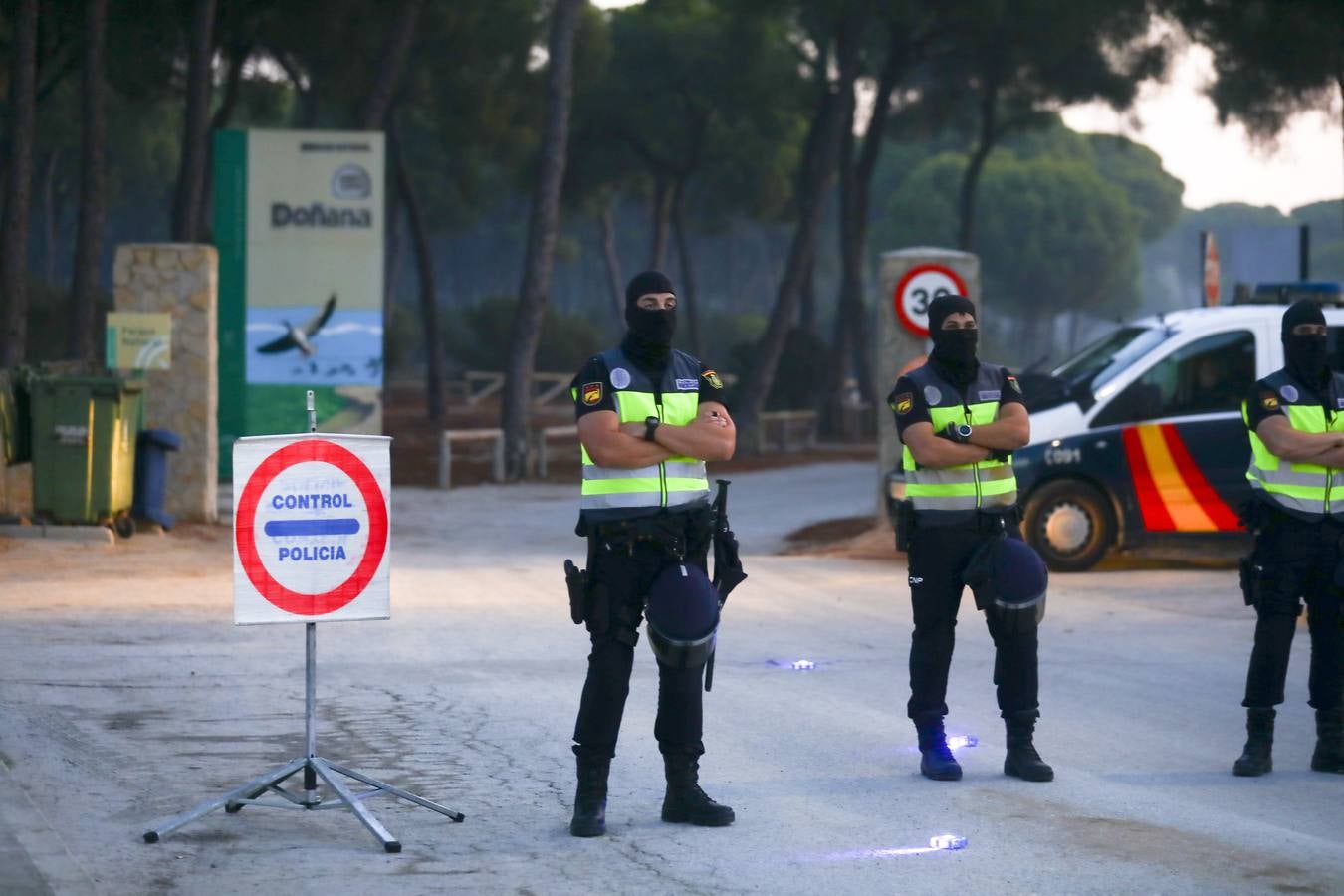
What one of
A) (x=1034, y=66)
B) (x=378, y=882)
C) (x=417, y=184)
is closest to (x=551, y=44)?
(x=1034, y=66)

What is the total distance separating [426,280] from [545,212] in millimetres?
12141

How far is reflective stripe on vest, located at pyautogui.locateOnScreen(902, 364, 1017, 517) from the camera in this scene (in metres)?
7.56

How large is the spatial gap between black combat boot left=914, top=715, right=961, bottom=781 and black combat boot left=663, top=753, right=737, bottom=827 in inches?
43.7

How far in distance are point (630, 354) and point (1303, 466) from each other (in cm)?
285

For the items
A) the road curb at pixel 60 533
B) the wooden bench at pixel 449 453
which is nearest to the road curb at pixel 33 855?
the road curb at pixel 60 533

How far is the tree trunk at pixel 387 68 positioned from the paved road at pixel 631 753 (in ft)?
52.6

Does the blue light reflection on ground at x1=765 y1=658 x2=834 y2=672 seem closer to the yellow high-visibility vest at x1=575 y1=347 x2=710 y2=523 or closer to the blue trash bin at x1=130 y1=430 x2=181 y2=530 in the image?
the yellow high-visibility vest at x1=575 y1=347 x2=710 y2=523

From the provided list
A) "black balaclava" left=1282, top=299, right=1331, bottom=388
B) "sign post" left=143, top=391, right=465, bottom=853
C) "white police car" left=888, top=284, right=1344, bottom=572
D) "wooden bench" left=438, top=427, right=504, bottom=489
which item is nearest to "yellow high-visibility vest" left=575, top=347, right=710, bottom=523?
"sign post" left=143, top=391, right=465, bottom=853

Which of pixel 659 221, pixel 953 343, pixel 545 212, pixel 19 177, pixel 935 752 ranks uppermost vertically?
pixel 659 221

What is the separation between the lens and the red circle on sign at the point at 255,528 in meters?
6.50

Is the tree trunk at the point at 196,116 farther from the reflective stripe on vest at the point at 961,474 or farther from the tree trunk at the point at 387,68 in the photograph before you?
the reflective stripe on vest at the point at 961,474

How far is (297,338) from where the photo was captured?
24.4m

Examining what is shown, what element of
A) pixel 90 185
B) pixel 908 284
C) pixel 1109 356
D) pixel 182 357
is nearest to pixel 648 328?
pixel 1109 356

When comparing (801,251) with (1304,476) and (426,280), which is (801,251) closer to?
(426,280)
